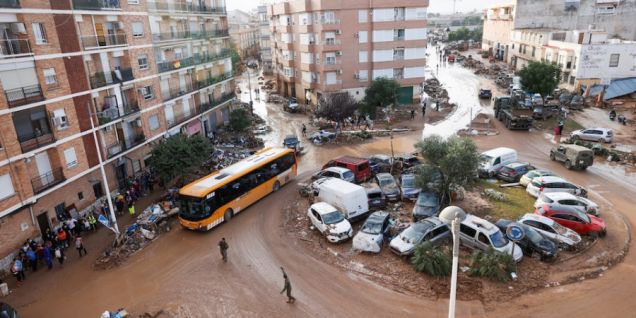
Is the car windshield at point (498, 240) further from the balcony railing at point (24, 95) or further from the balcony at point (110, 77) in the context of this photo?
the balcony at point (110, 77)

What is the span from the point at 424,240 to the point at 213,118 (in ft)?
105

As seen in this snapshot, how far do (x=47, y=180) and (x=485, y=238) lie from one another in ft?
79.2

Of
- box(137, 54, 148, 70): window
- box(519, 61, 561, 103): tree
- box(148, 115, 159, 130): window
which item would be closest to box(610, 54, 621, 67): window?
box(519, 61, 561, 103): tree

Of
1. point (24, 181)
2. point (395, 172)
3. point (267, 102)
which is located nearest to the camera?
point (24, 181)

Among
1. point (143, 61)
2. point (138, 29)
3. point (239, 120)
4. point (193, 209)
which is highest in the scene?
point (138, 29)

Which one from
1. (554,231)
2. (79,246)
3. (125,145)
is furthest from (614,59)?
(79,246)

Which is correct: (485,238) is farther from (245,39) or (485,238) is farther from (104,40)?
(245,39)

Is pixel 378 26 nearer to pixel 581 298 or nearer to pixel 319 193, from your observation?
pixel 319 193

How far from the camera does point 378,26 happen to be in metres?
50.6

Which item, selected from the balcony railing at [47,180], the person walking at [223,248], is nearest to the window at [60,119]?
the balcony railing at [47,180]

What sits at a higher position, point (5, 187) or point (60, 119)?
point (60, 119)

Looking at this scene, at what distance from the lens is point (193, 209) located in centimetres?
2241

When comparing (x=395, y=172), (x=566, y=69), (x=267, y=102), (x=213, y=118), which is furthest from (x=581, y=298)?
(x=267, y=102)

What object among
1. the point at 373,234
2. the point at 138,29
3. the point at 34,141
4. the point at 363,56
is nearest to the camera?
the point at 373,234
